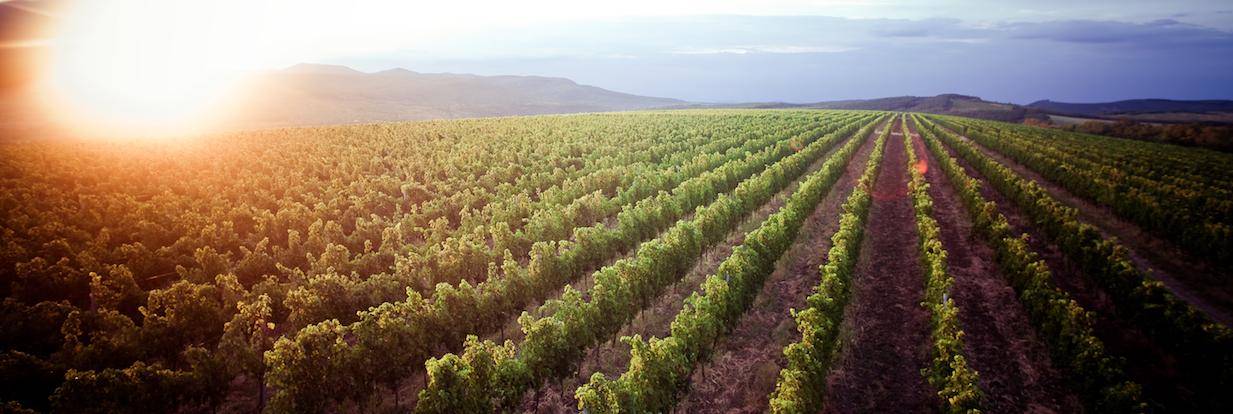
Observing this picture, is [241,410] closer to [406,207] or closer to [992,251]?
[406,207]

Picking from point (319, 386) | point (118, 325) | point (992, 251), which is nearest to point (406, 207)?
point (118, 325)

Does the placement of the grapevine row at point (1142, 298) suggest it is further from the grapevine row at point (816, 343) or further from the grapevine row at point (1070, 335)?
the grapevine row at point (816, 343)

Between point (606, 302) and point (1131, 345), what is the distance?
50.2ft

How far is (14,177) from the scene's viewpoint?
27.2 m

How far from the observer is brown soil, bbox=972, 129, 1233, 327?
1719 cm

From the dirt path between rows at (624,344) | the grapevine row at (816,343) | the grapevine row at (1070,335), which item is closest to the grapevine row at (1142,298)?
the grapevine row at (1070,335)

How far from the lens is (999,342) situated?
46.3ft

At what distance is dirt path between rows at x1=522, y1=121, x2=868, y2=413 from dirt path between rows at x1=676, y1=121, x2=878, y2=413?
83.0 inches

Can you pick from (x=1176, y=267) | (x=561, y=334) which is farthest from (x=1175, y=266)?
(x=561, y=334)

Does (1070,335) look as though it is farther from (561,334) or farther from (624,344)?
(561,334)

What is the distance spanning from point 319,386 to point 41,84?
217638mm

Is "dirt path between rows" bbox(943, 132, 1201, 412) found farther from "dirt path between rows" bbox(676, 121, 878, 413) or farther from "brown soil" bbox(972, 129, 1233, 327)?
"dirt path between rows" bbox(676, 121, 878, 413)

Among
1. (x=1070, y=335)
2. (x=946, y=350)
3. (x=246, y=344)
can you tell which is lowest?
(x=946, y=350)

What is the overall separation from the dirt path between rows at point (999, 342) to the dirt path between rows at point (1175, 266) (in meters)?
5.14
